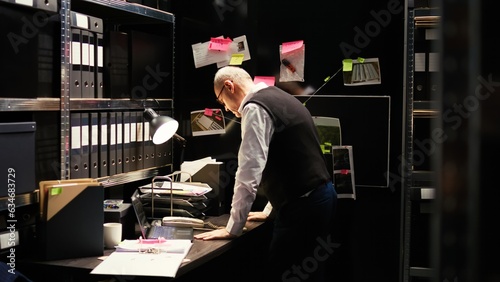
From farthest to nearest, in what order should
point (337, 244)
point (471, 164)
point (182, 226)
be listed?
1. point (337, 244)
2. point (182, 226)
3. point (471, 164)

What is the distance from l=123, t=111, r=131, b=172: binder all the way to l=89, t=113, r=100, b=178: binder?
0.73 ft

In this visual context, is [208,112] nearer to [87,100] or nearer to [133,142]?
[133,142]

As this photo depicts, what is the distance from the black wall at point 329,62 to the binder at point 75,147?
102 centimetres

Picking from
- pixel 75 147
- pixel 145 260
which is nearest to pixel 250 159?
pixel 145 260

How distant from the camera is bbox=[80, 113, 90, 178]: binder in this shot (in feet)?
8.32

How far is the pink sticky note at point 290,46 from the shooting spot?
10.8 ft

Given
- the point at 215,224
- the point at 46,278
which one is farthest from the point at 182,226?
the point at 46,278

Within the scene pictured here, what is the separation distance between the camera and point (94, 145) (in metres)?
2.62

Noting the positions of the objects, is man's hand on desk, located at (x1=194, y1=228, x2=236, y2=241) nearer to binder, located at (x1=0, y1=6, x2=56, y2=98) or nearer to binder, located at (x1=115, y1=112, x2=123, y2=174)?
binder, located at (x1=115, y1=112, x2=123, y2=174)

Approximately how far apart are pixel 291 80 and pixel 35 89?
1.54 metres

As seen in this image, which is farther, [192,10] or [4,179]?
[192,10]

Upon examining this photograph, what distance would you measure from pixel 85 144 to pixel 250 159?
740 mm

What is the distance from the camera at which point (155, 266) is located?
2.03 meters

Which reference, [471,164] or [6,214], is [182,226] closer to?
[6,214]
